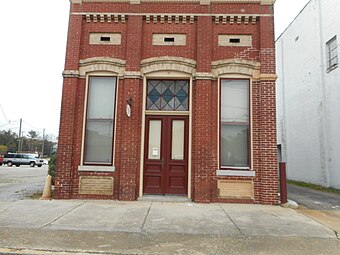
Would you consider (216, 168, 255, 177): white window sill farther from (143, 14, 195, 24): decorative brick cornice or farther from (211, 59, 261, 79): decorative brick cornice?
(143, 14, 195, 24): decorative brick cornice

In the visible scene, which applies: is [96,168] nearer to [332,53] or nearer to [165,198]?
[165,198]

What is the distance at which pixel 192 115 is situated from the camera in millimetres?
9508

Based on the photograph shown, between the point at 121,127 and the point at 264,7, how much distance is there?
623 centimetres

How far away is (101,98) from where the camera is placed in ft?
32.3

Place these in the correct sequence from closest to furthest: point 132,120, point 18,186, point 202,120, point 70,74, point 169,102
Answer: point 202,120 < point 132,120 < point 70,74 < point 169,102 < point 18,186

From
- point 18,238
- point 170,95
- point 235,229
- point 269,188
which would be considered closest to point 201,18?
point 170,95

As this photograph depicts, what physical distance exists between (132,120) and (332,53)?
1145cm

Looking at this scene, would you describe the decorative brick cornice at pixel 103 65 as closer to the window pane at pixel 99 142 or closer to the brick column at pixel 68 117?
the brick column at pixel 68 117

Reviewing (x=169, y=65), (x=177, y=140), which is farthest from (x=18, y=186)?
(x=169, y=65)

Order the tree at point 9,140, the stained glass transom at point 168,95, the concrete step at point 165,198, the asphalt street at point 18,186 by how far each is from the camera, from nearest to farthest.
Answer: the concrete step at point 165,198, the stained glass transom at point 168,95, the asphalt street at point 18,186, the tree at point 9,140

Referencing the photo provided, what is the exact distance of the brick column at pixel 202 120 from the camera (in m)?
8.99

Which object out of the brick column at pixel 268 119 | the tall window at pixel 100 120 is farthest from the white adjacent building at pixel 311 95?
the tall window at pixel 100 120

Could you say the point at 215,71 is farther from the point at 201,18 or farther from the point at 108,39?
the point at 108,39

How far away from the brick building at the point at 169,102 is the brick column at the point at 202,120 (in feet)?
0.11
